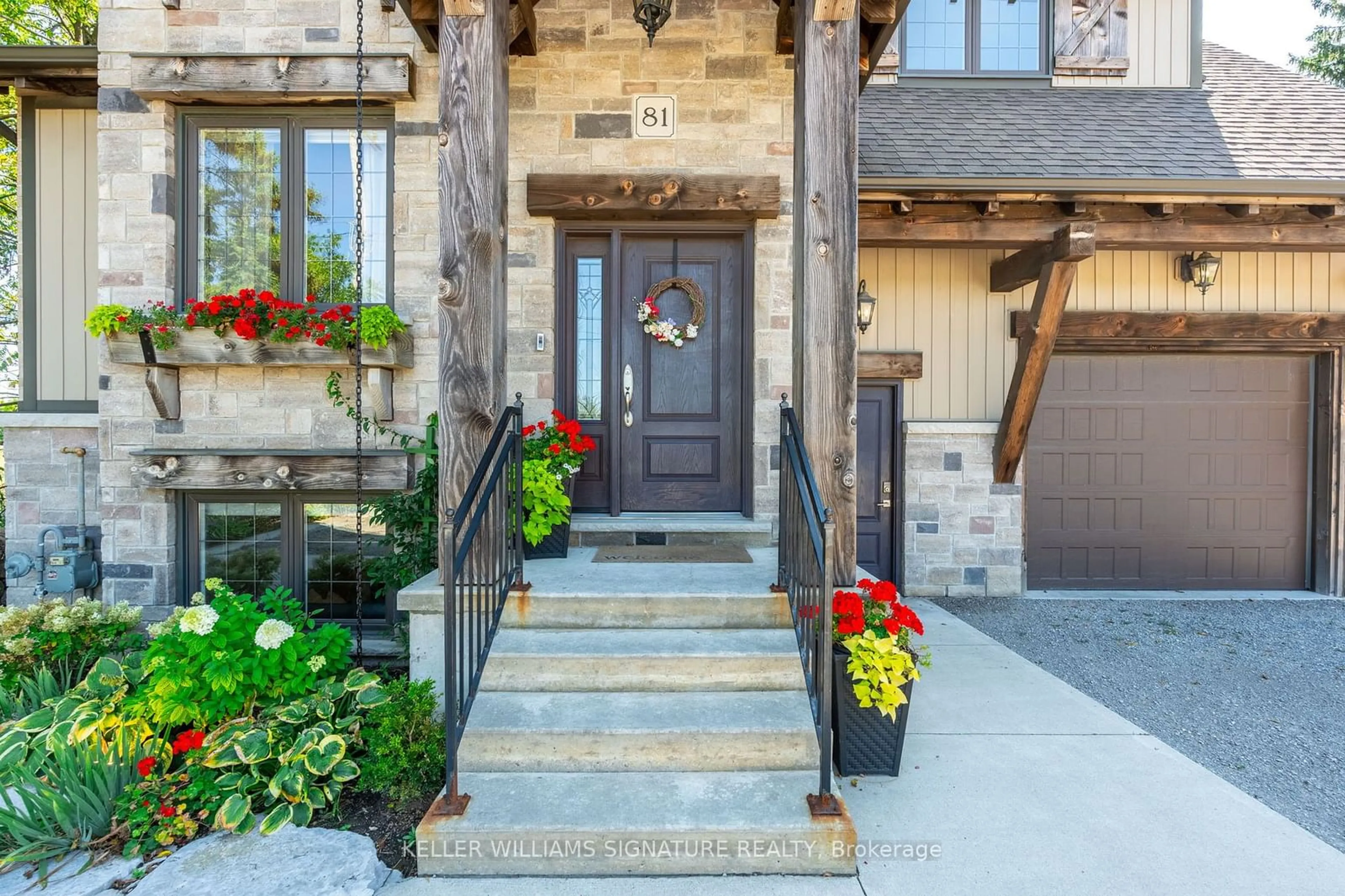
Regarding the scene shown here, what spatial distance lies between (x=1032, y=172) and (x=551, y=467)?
3745 millimetres

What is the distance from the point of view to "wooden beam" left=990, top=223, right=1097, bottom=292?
166 inches

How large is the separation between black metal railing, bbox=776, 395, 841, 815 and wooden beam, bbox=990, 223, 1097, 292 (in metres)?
2.59

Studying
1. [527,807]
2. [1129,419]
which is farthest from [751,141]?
[1129,419]

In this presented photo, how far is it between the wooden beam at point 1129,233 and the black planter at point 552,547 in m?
2.87

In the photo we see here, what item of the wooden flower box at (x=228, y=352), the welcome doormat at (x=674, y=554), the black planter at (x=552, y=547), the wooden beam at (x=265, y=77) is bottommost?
the welcome doormat at (x=674, y=554)

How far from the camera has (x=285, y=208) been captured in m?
3.93

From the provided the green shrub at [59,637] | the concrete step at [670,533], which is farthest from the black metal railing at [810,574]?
the green shrub at [59,637]

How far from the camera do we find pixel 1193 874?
6.50ft

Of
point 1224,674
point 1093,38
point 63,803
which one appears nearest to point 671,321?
point 63,803

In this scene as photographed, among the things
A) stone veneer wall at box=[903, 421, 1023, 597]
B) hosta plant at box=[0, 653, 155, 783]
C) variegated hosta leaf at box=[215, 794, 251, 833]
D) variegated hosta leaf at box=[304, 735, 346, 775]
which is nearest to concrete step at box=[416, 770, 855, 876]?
variegated hosta leaf at box=[304, 735, 346, 775]

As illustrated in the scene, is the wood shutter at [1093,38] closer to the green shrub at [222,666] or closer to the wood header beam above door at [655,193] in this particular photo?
the wood header beam above door at [655,193]

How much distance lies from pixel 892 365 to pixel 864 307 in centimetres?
54

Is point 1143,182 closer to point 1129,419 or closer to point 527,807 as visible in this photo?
point 1129,419

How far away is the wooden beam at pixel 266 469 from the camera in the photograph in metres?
3.77
